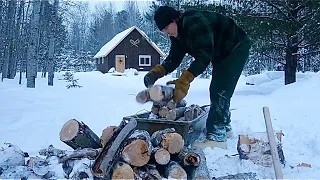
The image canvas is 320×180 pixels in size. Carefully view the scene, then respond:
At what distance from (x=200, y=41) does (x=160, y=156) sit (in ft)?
3.52

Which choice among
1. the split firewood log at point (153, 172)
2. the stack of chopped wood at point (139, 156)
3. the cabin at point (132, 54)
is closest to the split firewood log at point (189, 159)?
the stack of chopped wood at point (139, 156)

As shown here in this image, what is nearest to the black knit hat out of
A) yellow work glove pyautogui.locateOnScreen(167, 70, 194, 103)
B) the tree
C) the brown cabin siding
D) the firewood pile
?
yellow work glove pyautogui.locateOnScreen(167, 70, 194, 103)

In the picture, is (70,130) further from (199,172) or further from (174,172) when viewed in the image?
(199,172)

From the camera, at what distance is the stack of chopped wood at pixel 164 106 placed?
3.33m

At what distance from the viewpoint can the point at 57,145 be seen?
3729 mm

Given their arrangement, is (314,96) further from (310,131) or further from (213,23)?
(213,23)

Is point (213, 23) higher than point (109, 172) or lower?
higher

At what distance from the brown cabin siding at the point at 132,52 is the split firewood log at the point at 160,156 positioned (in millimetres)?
30521

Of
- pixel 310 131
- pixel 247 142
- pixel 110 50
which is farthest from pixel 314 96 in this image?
pixel 110 50

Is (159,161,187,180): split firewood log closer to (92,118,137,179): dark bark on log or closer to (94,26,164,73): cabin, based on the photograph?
(92,118,137,179): dark bark on log

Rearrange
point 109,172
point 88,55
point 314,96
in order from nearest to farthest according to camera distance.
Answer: point 109,172
point 314,96
point 88,55

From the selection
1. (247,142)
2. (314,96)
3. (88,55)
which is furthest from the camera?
(88,55)

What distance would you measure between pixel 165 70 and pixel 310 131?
6.49 ft

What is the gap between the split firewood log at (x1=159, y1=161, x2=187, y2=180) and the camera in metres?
2.56
